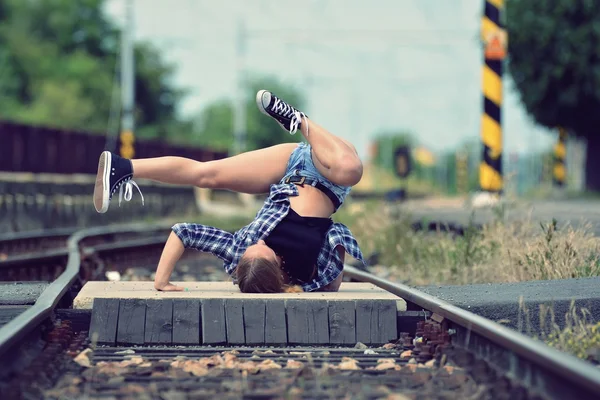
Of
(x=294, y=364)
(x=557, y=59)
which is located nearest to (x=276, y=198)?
(x=294, y=364)

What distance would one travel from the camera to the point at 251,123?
3511 inches

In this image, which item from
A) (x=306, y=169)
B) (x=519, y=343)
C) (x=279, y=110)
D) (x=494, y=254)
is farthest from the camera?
(x=494, y=254)

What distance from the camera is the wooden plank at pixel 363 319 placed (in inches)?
203

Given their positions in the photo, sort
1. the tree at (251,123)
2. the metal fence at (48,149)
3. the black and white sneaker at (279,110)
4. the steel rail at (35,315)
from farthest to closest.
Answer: the tree at (251,123) < the metal fence at (48,149) < the black and white sneaker at (279,110) < the steel rail at (35,315)

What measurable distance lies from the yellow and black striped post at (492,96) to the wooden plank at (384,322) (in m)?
11.1

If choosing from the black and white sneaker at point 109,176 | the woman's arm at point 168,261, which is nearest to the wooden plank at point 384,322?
the woman's arm at point 168,261

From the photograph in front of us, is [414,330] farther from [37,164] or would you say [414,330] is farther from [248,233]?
[37,164]

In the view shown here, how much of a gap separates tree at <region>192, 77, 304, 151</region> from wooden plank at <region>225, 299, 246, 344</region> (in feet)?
220

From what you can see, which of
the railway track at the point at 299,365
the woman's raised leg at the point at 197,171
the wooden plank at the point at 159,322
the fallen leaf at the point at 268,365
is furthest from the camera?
the woman's raised leg at the point at 197,171

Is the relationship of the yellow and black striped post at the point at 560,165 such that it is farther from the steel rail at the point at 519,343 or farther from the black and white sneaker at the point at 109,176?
the black and white sneaker at the point at 109,176

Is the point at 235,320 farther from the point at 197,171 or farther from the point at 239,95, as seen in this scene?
the point at 239,95

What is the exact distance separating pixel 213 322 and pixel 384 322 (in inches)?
30.5

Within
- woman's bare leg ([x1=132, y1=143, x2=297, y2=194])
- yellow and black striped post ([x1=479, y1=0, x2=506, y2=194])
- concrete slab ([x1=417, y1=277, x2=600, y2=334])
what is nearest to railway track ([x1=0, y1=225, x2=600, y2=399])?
concrete slab ([x1=417, y1=277, x2=600, y2=334])

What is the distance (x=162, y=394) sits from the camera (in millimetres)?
3676
